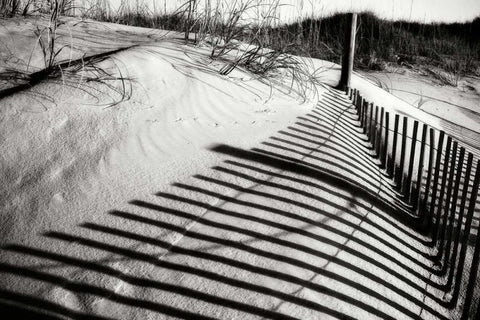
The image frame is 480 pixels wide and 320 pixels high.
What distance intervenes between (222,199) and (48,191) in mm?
1087

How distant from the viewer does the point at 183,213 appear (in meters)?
2.26

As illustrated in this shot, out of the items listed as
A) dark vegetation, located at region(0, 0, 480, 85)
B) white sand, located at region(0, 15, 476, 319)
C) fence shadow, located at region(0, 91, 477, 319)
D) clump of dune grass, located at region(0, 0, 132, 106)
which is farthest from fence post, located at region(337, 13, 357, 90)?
clump of dune grass, located at region(0, 0, 132, 106)

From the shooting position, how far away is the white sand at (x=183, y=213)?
188 cm

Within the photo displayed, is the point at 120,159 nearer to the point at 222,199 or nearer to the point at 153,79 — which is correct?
the point at 222,199

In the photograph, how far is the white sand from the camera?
6.18 ft

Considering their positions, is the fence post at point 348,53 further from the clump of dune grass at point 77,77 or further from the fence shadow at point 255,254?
the clump of dune grass at point 77,77

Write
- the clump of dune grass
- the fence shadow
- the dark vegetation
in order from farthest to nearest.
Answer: the dark vegetation < the clump of dune grass < the fence shadow

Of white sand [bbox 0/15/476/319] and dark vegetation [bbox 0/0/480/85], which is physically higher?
dark vegetation [bbox 0/0/480/85]

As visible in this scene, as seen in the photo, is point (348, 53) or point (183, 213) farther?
point (348, 53)

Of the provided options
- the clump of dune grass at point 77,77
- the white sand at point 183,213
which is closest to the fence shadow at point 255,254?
the white sand at point 183,213

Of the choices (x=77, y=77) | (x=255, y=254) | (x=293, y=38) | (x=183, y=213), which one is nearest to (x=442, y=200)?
(x=255, y=254)

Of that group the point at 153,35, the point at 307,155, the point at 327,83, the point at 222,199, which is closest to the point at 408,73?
the point at 327,83

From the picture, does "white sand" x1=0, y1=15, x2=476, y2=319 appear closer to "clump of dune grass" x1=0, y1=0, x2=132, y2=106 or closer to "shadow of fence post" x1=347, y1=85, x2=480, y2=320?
"clump of dune grass" x1=0, y1=0, x2=132, y2=106

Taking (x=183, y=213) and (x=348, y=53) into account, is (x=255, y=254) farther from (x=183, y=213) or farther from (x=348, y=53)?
(x=348, y=53)
